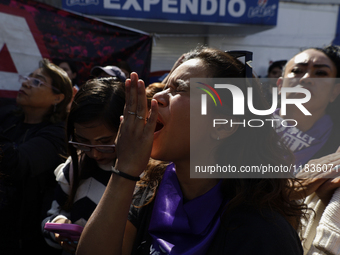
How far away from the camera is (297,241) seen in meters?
1.01

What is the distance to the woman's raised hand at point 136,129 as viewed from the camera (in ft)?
3.41

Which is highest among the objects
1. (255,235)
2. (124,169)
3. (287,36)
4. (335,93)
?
(287,36)

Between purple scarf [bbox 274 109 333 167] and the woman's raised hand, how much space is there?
3.73ft

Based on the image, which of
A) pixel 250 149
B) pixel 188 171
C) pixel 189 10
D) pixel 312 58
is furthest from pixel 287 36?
pixel 188 171

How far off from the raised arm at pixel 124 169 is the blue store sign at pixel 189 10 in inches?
193

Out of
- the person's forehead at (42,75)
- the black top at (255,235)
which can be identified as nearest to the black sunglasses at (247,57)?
the black top at (255,235)

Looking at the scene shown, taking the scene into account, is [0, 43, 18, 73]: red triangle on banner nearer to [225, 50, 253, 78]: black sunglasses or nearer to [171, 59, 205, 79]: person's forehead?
[171, 59, 205, 79]: person's forehead

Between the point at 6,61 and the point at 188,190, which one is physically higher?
the point at 6,61

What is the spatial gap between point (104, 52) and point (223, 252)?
302 cm

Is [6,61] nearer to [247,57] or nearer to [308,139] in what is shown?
[247,57]

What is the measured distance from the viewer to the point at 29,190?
84.9 inches

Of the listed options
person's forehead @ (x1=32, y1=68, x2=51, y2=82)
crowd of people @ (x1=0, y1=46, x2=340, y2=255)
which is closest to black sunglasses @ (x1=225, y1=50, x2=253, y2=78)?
crowd of people @ (x1=0, y1=46, x2=340, y2=255)

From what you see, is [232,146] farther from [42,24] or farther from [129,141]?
[42,24]

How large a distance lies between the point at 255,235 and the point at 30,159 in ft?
5.46
